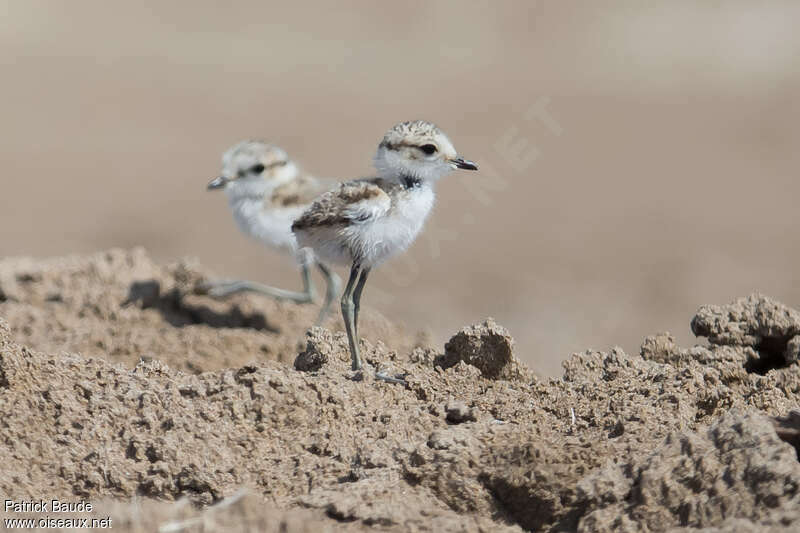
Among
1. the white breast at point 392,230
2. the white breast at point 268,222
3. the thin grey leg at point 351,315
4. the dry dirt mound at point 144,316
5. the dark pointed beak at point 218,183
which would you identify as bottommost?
the thin grey leg at point 351,315

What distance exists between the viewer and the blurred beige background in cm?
1103

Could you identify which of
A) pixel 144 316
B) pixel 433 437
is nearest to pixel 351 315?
pixel 433 437

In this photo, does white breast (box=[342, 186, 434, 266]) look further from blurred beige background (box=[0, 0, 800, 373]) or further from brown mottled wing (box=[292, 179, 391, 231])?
blurred beige background (box=[0, 0, 800, 373])

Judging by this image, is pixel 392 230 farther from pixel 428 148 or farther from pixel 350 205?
pixel 428 148

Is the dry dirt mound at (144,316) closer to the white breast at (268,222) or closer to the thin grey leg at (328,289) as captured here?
the thin grey leg at (328,289)

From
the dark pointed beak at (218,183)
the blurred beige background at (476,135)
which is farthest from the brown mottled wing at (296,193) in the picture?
the blurred beige background at (476,135)

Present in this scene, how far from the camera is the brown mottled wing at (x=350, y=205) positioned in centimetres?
502

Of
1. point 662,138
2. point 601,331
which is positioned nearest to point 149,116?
point 662,138

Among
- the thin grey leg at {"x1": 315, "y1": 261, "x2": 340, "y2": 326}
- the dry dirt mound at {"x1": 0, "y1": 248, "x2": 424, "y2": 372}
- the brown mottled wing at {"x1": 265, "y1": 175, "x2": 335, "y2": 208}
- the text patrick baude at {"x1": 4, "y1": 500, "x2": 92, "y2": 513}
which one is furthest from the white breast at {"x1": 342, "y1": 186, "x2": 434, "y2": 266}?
the brown mottled wing at {"x1": 265, "y1": 175, "x2": 335, "y2": 208}

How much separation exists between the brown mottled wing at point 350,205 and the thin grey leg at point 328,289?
2.37 m

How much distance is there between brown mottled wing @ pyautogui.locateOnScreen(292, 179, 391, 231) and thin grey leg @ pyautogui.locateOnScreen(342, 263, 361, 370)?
0.24 metres

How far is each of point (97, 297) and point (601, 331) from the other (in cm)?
428

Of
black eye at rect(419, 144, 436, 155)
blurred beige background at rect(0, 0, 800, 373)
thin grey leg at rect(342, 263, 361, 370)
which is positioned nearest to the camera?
thin grey leg at rect(342, 263, 361, 370)

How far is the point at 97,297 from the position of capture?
7289 millimetres
